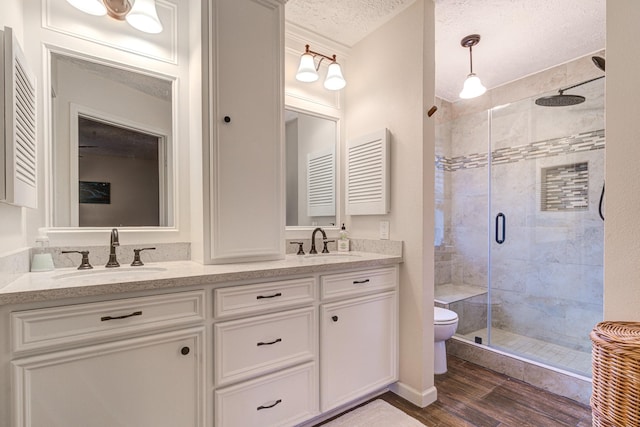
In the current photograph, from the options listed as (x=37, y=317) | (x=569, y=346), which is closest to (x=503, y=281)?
(x=569, y=346)

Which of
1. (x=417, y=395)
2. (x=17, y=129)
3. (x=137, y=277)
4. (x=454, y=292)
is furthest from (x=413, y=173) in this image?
(x=17, y=129)

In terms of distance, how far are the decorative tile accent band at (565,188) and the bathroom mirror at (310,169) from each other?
2.07 m

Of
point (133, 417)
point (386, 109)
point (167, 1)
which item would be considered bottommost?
point (133, 417)

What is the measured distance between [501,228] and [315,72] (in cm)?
244

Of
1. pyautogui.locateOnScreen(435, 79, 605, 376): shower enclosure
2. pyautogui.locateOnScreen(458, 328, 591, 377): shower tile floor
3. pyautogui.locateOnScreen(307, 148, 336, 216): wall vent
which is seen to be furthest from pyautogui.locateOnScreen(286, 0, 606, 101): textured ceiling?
pyautogui.locateOnScreen(458, 328, 591, 377): shower tile floor

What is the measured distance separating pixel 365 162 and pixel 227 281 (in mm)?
1390

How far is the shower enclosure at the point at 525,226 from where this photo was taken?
2582mm

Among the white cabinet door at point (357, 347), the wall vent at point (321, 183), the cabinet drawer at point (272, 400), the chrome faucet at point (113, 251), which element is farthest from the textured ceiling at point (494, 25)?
the cabinet drawer at point (272, 400)

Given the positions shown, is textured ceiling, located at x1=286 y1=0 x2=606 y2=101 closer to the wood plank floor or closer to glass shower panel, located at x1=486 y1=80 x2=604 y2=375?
glass shower panel, located at x1=486 y1=80 x2=604 y2=375

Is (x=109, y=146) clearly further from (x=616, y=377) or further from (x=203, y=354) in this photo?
(x=616, y=377)

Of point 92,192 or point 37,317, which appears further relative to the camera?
point 92,192

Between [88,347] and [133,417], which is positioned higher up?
[88,347]

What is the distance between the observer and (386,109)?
2.21m

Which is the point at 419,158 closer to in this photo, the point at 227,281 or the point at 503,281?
the point at 227,281
